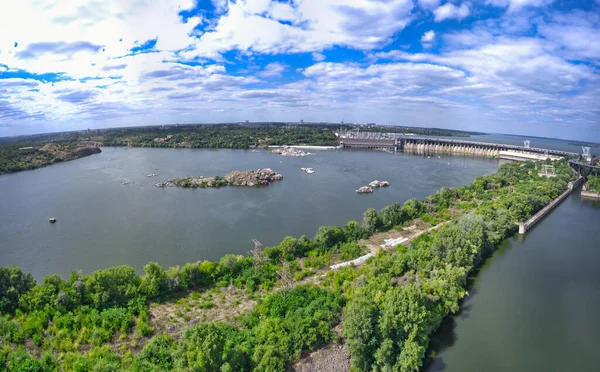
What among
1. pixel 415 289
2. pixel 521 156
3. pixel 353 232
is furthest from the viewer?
pixel 521 156

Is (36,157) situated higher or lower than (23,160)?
higher

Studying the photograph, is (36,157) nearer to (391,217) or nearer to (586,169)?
(391,217)

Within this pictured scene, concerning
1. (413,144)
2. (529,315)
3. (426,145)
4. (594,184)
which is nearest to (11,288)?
(529,315)

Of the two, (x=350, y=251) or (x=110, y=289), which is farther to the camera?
(x=350, y=251)

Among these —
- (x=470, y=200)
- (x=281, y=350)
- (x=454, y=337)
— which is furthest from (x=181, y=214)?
(x=470, y=200)

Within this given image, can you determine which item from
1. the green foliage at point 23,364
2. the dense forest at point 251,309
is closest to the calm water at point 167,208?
the dense forest at point 251,309
